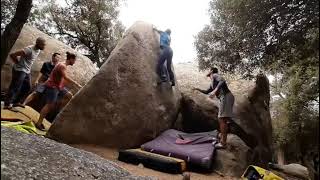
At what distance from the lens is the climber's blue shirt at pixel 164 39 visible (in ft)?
44.4

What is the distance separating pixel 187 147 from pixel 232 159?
4.59 feet

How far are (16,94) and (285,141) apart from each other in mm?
20749

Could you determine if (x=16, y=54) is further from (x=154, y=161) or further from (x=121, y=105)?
(x=154, y=161)

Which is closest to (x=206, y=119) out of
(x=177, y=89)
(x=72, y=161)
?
(x=177, y=89)

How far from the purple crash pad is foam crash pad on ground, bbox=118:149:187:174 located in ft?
1.42

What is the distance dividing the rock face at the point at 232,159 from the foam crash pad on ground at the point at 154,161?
1204mm

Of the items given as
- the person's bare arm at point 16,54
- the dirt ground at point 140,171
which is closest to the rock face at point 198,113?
the dirt ground at point 140,171

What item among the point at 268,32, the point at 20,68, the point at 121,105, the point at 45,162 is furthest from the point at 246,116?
the point at 45,162

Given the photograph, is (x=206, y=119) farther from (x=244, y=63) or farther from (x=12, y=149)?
(x=12, y=149)

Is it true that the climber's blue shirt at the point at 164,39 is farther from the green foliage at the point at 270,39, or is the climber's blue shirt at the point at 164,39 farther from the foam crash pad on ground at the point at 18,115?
the foam crash pad on ground at the point at 18,115

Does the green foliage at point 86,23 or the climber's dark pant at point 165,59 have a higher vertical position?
the green foliage at point 86,23

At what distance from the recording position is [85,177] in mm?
6469

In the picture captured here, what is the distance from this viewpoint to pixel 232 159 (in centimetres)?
1080

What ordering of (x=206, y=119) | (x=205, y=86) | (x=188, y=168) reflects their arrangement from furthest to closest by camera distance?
(x=205, y=86)
(x=206, y=119)
(x=188, y=168)
